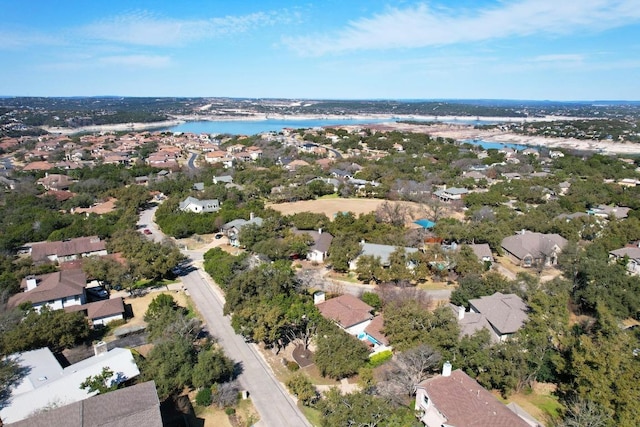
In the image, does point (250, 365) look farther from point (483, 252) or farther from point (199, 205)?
point (199, 205)

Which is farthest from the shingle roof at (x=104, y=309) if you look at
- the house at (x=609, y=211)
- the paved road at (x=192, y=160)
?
the paved road at (x=192, y=160)

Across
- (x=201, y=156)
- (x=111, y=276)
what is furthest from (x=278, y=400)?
(x=201, y=156)

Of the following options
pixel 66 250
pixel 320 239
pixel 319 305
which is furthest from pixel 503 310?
pixel 66 250

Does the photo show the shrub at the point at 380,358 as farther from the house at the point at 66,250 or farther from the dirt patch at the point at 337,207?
the dirt patch at the point at 337,207

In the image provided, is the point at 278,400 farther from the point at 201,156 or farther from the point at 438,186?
the point at 201,156

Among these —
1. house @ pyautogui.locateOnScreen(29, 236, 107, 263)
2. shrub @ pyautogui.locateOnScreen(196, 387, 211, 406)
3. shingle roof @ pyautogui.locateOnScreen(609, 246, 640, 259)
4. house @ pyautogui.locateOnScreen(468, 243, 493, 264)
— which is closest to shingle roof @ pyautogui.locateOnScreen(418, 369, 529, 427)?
shrub @ pyautogui.locateOnScreen(196, 387, 211, 406)

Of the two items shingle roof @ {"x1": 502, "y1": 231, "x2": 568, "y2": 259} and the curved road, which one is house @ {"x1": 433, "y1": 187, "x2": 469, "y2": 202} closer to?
shingle roof @ {"x1": 502, "y1": 231, "x2": 568, "y2": 259}
